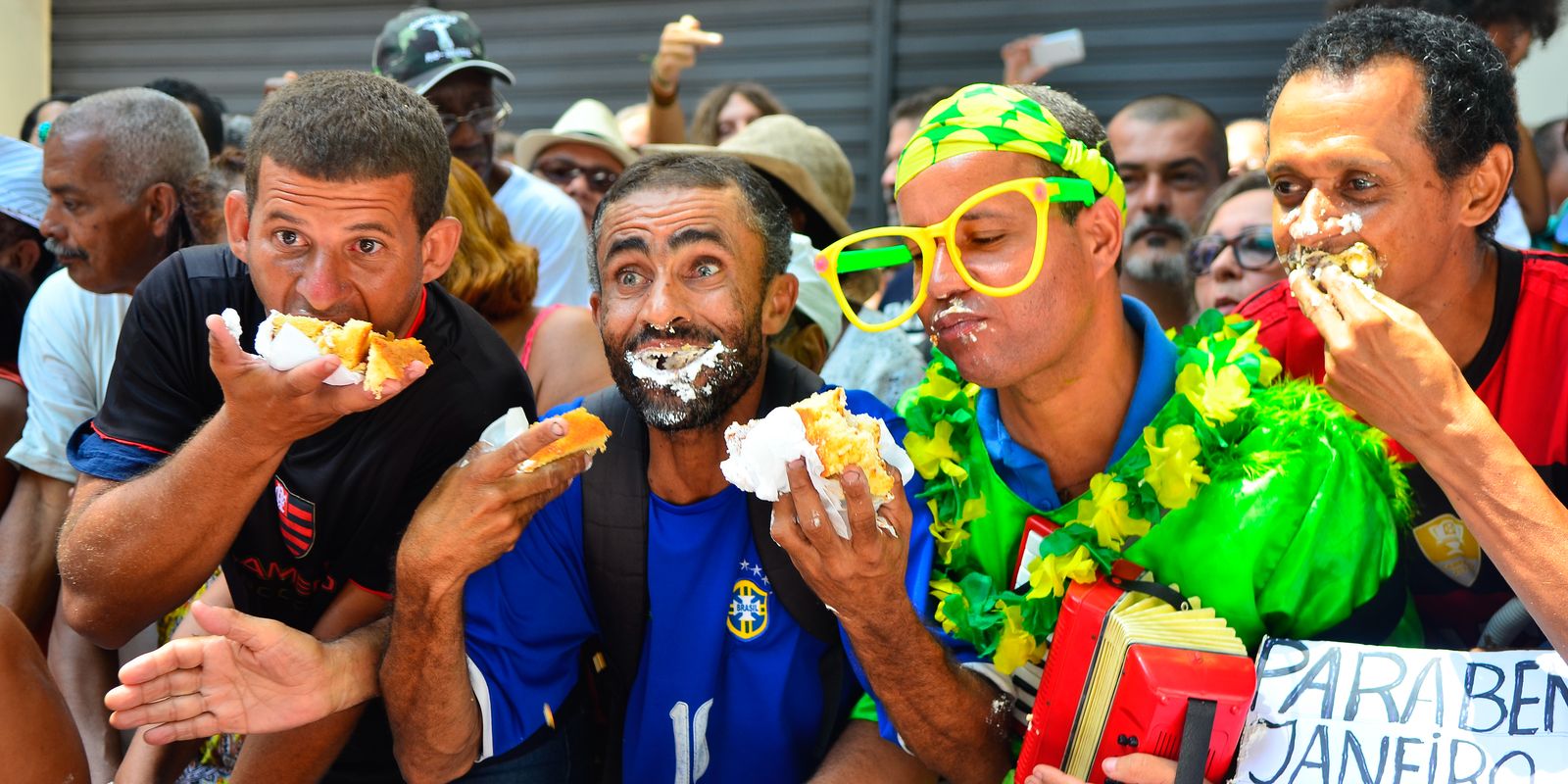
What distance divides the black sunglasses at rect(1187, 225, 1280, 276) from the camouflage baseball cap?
2.80 m

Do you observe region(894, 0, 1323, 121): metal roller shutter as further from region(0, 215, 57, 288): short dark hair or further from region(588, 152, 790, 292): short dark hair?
region(0, 215, 57, 288): short dark hair

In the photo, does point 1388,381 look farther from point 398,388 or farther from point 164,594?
point 164,594

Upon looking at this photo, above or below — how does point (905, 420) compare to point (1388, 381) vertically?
below

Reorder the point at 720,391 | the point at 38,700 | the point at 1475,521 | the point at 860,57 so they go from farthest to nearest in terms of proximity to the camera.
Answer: the point at 860,57 → the point at 720,391 → the point at 38,700 → the point at 1475,521

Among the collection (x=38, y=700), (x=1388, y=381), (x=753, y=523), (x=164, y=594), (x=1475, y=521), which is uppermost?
(x=1388, y=381)

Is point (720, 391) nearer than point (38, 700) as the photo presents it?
No

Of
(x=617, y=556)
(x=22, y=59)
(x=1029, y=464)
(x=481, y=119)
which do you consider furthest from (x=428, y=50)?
(x=22, y=59)


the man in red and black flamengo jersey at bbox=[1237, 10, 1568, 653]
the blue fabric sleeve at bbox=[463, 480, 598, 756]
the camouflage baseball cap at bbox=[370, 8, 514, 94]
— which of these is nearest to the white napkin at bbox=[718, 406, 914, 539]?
the blue fabric sleeve at bbox=[463, 480, 598, 756]

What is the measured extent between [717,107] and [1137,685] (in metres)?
4.49

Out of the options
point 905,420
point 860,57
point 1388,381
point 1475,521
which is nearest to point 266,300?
point 905,420

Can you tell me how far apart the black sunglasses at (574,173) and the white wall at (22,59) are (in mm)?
4680

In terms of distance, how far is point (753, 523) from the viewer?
9.95ft

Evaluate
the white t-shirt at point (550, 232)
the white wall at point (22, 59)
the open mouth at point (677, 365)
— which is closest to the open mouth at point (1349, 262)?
the open mouth at point (677, 365)

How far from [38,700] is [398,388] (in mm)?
1093
